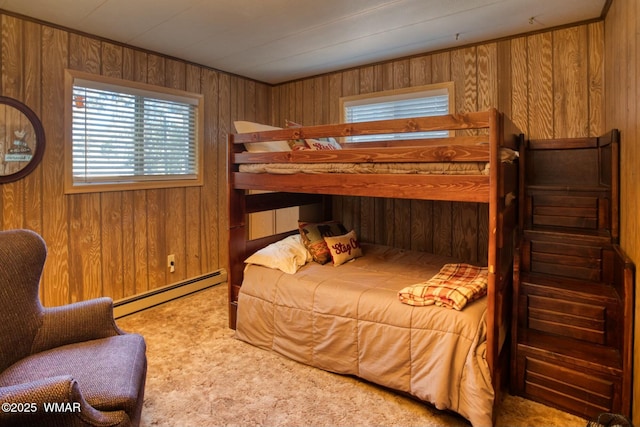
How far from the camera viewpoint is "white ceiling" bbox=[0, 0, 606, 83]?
2346 mm

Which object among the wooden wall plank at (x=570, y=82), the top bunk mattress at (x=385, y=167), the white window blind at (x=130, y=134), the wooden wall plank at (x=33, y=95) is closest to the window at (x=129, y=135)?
the white window blind at (x=130, y=134)

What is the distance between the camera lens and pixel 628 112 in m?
1.83

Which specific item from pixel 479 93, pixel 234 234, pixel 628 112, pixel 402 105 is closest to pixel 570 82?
pixel 479 93

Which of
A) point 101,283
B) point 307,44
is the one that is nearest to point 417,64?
point 307,44

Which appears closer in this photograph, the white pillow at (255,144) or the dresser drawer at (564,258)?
the dresser drawer at (564,258)

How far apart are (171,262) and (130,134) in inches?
48.7

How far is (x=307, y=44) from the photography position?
3.07m

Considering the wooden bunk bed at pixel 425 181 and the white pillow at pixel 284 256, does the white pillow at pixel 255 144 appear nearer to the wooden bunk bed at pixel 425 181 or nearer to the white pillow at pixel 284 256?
the wooden bunk bed at pixel 425 181

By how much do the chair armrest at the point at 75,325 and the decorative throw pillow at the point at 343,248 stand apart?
1544mm

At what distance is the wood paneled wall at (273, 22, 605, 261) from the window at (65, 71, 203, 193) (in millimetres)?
1419

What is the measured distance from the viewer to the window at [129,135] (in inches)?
112

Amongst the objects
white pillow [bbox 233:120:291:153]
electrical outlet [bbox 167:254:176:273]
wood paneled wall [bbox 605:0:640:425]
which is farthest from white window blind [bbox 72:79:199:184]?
wood paneled wall [bbox 605:0:640:425]

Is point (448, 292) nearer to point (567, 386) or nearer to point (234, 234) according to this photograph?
point (567, 386)

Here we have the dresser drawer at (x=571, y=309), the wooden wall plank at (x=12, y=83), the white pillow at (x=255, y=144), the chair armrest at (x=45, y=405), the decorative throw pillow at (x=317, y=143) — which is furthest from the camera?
the decorative throw pillow at (x=317, y=143)
